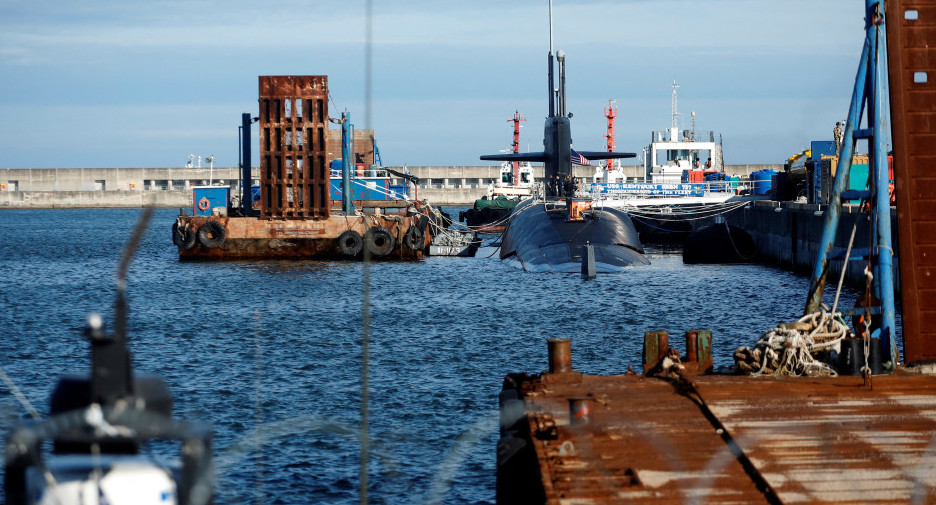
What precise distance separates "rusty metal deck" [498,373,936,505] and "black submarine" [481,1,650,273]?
31.0 m

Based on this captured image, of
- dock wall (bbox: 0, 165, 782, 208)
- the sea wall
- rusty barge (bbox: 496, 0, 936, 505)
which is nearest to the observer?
rusty barge (bbox: 496, 0, 936, 505)

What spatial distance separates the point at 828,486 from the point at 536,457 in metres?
2.46

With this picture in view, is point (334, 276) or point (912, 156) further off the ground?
point (912, 156)

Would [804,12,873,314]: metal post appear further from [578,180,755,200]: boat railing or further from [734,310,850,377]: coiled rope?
[578,180,755,200]: boat railing

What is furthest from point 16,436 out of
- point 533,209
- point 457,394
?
point 533,209

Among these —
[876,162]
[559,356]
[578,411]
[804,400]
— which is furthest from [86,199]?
[804,400]

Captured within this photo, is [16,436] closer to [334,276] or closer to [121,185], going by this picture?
[334,276]

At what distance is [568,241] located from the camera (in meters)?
45.9

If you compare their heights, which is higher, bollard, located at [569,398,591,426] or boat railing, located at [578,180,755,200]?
boat railing, located at [578,180,755,200]

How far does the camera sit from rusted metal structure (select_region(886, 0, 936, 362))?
12555 millimetres

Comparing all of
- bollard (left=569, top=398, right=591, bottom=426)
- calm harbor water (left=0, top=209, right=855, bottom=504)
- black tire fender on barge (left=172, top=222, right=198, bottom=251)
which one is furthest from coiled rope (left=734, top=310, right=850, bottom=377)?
black tire fender on barge (left=172, top=222, right=198, bottom=251)

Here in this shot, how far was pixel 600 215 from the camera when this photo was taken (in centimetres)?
5178

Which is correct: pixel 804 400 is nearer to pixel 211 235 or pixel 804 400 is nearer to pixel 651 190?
pixel 211 235

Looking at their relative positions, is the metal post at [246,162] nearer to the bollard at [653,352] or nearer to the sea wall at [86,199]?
the bollard at [653,352]
